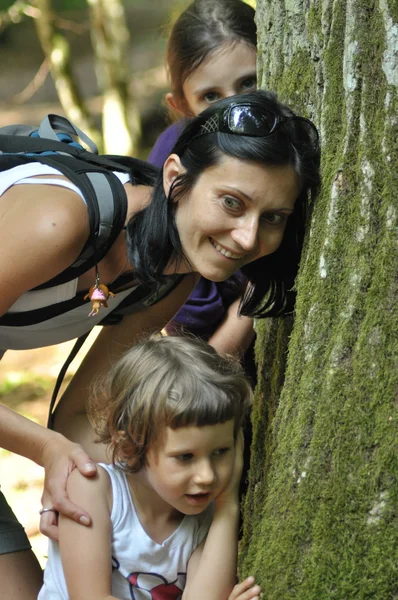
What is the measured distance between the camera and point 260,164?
2.20 metres

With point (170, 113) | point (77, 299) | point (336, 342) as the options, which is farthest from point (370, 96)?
point (170, 113)

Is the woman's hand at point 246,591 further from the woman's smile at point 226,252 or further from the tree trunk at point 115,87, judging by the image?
the tree trunk at point 115,87

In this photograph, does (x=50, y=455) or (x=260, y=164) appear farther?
(x=50, y=455)

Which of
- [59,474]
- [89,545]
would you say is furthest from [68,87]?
[89,545]

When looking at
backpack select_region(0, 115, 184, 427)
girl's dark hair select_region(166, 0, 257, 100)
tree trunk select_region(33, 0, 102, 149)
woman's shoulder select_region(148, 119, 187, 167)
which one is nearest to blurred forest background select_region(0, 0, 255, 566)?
tree trunk select_region(33, 0, 102, 149)

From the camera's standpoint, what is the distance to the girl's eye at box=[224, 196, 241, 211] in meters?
2.23

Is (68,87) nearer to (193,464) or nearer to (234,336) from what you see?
(234,336)

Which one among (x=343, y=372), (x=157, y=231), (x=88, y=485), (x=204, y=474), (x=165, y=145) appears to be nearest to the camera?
(x=343, y=372)

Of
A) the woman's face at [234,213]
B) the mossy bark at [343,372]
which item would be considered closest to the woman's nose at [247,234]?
the woman's face at [234,213]

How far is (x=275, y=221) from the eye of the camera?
2293mm

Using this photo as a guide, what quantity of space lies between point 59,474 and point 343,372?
35.3 inches

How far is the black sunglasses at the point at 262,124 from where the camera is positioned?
Result: 87.4 inches

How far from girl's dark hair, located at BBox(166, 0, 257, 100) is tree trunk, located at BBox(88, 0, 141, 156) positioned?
5.91 meters

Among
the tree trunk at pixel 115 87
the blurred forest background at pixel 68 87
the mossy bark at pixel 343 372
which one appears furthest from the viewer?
the tree trunk at pixel 115 87
